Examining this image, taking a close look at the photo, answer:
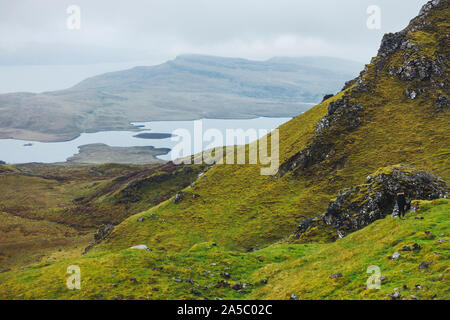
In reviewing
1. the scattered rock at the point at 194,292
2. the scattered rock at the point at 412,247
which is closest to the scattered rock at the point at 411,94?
the scattered rock at the point at 412,247

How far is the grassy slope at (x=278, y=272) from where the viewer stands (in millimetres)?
22441

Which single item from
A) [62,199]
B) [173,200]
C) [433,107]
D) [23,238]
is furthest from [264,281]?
[62,199]

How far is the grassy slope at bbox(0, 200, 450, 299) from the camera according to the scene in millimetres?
22441

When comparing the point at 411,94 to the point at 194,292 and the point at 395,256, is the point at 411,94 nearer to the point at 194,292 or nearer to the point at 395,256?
the point at 395,256

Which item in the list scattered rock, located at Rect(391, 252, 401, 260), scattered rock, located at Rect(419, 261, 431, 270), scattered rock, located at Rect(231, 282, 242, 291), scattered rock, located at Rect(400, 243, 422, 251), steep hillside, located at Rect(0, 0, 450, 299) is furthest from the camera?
scattered rock, located at Rect(231, 282, 242, 291)

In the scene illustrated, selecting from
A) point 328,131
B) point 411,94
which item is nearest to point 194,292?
point 328,131

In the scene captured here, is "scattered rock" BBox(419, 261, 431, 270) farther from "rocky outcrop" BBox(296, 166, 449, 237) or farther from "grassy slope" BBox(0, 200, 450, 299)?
"rocky outcrop" BBox(296, 166, 449, 237)

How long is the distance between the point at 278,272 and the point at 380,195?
1806 cm

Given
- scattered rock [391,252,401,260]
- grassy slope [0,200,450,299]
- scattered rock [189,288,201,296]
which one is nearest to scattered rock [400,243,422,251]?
grassy slope [0,200,450,299]

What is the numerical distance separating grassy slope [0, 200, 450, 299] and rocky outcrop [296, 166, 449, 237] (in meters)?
7.73

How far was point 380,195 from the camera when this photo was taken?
1671 inches

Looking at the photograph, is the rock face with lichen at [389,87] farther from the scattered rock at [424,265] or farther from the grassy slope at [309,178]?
the scattered rock at [424,265]
